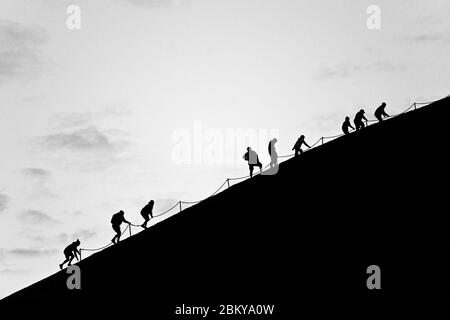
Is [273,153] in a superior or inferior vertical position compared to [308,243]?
A: superior

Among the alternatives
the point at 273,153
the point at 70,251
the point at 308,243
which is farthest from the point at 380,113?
the point at 70,251

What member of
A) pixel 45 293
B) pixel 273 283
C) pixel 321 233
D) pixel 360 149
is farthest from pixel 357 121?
pixel 45 293

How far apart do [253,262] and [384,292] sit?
19.9 ft

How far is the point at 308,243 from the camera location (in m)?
35.2

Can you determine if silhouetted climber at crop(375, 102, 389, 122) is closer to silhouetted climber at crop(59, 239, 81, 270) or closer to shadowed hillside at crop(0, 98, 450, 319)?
shadowed hillside at crop(0, 98, 450, 319)

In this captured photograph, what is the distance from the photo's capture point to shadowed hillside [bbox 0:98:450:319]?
107 ft

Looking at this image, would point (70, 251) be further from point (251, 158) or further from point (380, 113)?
point (380, 113)

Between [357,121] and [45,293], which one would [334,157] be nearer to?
[357,121]

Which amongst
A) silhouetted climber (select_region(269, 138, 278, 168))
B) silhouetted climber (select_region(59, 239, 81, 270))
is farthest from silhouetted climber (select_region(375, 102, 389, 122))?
silhouetted climber (select_region(59, 239, 81, 270))

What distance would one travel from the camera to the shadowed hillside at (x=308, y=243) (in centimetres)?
3269

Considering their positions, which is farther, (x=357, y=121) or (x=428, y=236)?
(x=357, y=121)
